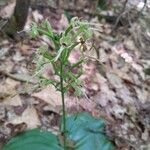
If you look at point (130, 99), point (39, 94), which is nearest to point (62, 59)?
point (39, 94)

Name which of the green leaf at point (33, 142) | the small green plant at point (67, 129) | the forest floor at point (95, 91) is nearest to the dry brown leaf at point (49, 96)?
the forest floor at point (95, 91)

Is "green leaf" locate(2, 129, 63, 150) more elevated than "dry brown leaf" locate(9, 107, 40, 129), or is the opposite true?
"dry brown leaf" locate(9, 107, 40, 129)

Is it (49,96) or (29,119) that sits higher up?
(49,96)

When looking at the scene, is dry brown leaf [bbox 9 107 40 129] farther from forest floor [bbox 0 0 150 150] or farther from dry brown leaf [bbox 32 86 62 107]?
dry brown leaf [bbox 32 86 62 107]

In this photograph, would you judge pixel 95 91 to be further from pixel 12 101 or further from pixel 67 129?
pixel 67 129

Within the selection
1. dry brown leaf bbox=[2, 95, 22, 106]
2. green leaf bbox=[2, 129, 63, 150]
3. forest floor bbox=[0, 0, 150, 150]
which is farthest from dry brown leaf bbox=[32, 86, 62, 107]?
green leaf bbox=[2, 129, 63, 150]

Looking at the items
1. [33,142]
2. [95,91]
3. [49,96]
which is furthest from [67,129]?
[95,91]
